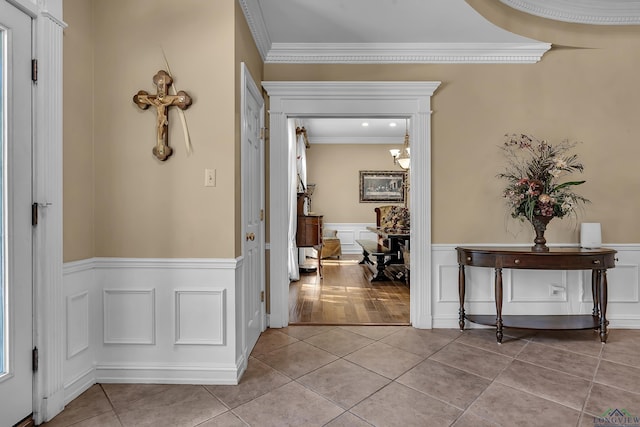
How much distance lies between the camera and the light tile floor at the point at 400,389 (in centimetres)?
187

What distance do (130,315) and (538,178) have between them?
330 cm

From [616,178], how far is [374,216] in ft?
18.5

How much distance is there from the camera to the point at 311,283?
529cm

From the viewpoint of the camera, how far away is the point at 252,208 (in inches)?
114

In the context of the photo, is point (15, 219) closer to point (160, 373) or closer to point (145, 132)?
point (145, 132)

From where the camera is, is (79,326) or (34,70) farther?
(79,326)

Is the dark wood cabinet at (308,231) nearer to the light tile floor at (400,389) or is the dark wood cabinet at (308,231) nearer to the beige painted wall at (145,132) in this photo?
the light tile floor at (400,389)

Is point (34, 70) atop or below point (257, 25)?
below

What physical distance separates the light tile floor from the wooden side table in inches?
5.8

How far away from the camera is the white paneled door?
1706 mm

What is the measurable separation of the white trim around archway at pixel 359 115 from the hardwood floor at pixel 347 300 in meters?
0.38

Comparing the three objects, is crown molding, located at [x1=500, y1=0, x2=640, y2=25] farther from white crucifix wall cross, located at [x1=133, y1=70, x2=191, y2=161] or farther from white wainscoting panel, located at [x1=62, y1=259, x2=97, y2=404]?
white wainscoting panel, located at [x1=62, y1=259, x2=97, y2=404]

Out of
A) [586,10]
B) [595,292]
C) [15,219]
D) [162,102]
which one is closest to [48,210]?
[15,219]

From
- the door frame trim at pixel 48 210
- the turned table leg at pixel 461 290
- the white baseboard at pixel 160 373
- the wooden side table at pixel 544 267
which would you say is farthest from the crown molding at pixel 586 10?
the white baseboard at pixel 160 373
